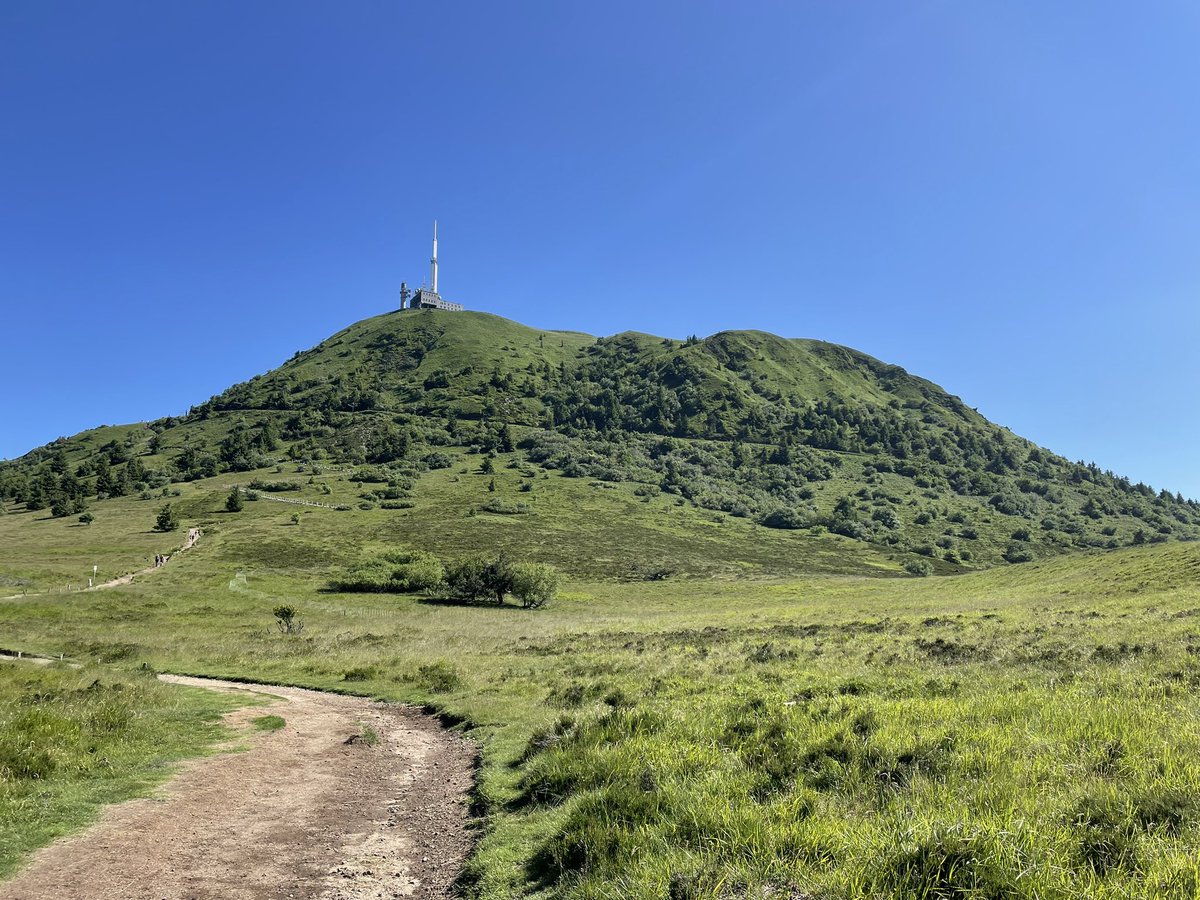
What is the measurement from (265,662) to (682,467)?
166230mm

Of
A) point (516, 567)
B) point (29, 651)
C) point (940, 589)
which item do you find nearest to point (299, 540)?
point (516, 567)

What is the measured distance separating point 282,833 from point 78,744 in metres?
6.06

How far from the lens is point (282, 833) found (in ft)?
30.6

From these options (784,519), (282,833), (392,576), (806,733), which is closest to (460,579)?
(392,576)

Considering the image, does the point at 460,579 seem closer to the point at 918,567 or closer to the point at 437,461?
the point at 918,567

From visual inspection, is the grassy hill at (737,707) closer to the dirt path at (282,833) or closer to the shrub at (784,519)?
the dirt path at (282,833)

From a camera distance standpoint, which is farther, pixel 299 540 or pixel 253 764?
pixel 299 540

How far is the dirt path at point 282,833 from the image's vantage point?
7531 mm

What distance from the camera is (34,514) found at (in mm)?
116938

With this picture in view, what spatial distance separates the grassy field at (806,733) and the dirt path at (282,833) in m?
0.98

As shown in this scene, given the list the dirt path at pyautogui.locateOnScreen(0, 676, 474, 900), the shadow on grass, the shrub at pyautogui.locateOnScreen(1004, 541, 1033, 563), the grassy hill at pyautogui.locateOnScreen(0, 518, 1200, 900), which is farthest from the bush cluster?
the shrub at pyautogui.locateOnScreen(1004, 541, 1033, 563)


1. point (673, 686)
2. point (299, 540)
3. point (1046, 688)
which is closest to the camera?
point (1046, 688)

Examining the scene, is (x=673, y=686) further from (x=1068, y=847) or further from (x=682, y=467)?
(x=682, y=467)

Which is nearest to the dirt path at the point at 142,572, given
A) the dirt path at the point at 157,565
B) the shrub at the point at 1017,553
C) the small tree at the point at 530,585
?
the dirt path at the point at 157,565
